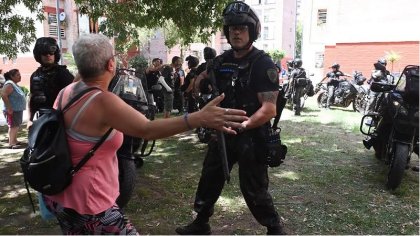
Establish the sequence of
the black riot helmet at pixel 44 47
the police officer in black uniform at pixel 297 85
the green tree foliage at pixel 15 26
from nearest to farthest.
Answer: the black riot helmet at pixel 44 47
the green tree foliage at pixel 15 26
the police officer in black uniform at pixel 297 85

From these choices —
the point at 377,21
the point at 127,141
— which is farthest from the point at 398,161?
the point at 377,21

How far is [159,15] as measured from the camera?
20.4ft

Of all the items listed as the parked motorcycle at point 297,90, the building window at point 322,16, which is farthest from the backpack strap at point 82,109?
the building window at point 322,16

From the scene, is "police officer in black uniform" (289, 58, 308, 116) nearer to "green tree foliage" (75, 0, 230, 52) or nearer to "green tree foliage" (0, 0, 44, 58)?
"green tree foliage" (75, 0, 230, 52)

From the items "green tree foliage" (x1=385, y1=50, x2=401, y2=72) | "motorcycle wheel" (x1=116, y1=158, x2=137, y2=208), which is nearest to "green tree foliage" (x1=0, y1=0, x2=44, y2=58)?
"motorcycle wheel" (x1=116, y1=158, x2=137, y2=208)

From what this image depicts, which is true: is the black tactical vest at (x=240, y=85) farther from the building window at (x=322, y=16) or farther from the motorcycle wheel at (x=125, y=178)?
the building window at (x=322, y=16)

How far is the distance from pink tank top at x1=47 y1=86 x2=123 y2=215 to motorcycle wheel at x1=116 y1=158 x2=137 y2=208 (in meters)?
1.48

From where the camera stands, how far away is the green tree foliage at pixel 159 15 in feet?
19.2

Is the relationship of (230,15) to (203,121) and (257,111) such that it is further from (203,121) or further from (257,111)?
(203,121)

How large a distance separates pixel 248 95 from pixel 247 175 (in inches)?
24.2

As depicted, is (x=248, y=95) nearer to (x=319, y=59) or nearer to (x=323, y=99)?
(x=323, y=99)

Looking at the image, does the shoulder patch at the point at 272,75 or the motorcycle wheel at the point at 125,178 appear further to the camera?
the motorcycle wheel at the point at 125,178

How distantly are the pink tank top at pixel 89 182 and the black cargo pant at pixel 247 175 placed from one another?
47.1 inches

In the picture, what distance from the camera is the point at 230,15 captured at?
116 inches
